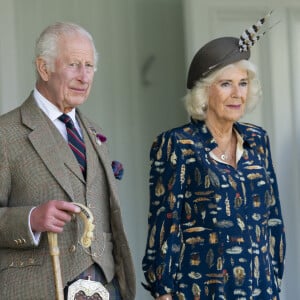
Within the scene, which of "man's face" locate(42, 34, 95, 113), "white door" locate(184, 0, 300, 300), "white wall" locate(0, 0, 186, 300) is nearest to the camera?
"man's face" locate(42, 34, 95, 113)

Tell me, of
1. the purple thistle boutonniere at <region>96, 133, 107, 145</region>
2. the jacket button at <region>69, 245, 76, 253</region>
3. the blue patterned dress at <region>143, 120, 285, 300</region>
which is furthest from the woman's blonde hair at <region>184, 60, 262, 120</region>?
the jacket button at <region>69, 245, 76, 253</region>

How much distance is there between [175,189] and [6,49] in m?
1.55

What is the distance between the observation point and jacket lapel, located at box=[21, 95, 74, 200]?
9.23 feet

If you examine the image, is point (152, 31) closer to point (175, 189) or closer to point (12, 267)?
point (175, 189)

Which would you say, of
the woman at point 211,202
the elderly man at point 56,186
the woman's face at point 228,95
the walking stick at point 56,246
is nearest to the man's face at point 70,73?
the elderly man at point 56,186

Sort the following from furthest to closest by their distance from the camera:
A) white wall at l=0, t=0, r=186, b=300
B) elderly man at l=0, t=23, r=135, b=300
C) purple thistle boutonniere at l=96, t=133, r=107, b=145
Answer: white wall at l=0, t=0, r=186, b=300
purple thistle boutonniere at l=96, t=133, r=107, b=145
elderly man at l=0, t=23, r=135, b=300

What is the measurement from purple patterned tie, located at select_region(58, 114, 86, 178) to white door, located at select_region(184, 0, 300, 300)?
162cm

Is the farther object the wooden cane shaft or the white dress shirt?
the white dress shirt

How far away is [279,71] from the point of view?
4.60 m

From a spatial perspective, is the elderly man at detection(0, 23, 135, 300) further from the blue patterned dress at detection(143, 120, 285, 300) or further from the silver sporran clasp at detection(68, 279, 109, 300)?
the blue patterned dress at detection(143, 120, 285, 300)

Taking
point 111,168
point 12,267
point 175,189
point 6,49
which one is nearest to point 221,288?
point 175,189

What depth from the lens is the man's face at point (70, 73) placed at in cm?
289

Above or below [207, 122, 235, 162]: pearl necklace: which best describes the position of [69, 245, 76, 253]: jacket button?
below

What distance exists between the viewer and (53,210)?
8.74ft
